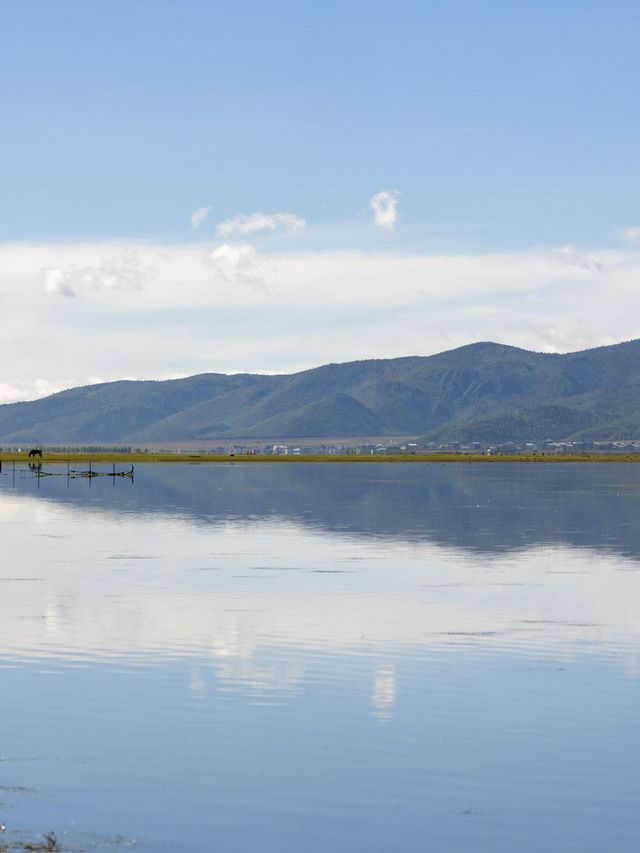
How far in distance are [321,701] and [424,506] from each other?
9780 centimetres

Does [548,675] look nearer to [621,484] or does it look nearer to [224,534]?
[224,534]

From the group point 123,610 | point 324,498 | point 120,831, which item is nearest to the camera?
point 120,831

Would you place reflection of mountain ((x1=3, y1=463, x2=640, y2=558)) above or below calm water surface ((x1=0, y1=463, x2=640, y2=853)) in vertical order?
above

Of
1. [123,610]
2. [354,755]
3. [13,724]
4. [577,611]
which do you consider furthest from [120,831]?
[577,611]

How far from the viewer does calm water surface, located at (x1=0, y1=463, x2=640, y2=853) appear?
72.2ft

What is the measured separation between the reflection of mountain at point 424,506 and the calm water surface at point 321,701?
16.0 metres

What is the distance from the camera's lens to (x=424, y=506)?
128750 mm

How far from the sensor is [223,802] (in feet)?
75.6

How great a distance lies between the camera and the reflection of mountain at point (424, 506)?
89250 millimetres

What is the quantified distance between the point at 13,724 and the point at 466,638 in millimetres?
17714

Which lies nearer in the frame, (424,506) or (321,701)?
(321,701)

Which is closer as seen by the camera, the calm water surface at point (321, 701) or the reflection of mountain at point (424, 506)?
the calm water surface at point (321, 701)

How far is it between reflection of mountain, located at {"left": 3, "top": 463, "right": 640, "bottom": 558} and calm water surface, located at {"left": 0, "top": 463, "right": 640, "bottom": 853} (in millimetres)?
15996

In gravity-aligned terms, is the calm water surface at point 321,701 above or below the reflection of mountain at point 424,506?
below
